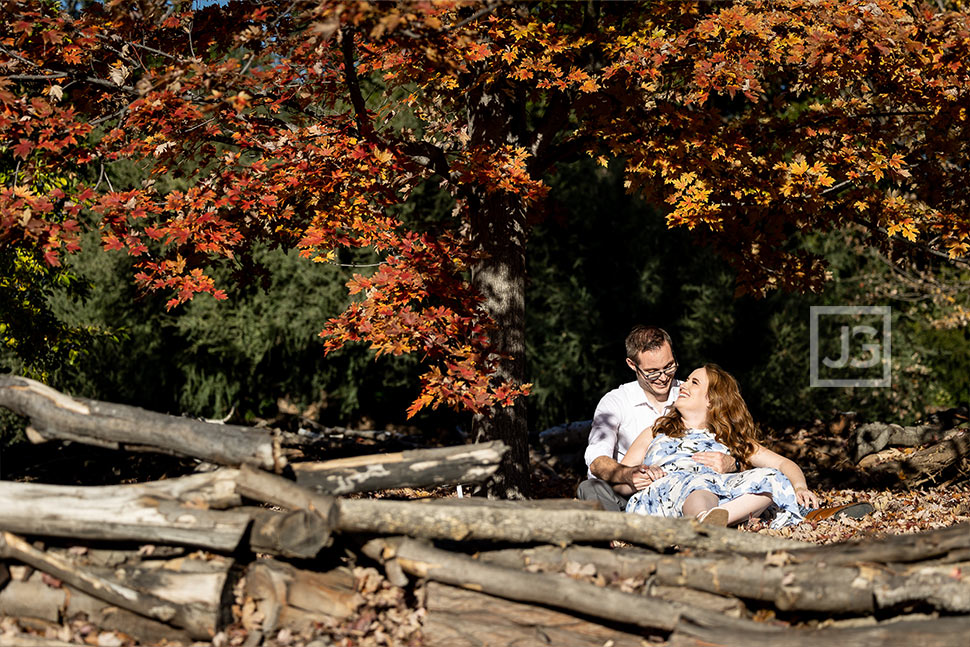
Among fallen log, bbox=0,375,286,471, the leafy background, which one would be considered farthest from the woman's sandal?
the leafy background

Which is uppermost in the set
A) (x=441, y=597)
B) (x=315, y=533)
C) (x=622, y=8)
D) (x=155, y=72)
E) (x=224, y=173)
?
(x=622, y=8)

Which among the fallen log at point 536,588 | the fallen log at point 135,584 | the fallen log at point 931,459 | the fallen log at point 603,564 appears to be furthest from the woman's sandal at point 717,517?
the fallen log at point 931,459

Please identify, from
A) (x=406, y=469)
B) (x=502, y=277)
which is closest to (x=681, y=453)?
(x=406, y=469)

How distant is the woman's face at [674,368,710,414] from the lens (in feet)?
21.9

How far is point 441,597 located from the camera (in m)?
4.68

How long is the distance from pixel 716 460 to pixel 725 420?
325 millimetres

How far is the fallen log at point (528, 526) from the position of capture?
15.5 ft

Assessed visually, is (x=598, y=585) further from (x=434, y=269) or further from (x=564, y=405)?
(x=564, y=405)

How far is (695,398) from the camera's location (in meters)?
6.68

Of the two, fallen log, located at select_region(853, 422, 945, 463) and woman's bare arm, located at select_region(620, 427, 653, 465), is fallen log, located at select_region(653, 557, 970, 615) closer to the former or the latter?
woman's bare arm, located at select_region(620, 427, 653, 465)

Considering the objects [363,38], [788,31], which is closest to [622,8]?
[788,31]

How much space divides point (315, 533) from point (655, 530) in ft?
5.70

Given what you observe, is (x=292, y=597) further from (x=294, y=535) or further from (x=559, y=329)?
(x=559, y=329)

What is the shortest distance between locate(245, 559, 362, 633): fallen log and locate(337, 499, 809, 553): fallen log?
0.34 meters
